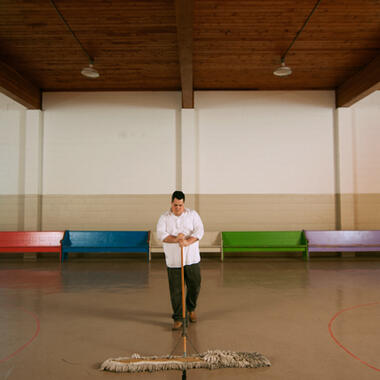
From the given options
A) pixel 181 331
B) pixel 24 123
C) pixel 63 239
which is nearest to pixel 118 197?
pixel 63 239

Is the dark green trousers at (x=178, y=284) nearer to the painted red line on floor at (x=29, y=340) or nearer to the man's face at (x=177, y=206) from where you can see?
the man's face at (x=177, y=206)

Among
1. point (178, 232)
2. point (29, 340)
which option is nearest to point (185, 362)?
point (178, 232)

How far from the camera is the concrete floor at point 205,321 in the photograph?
103 inches

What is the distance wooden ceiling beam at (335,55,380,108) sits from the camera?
7.29 m

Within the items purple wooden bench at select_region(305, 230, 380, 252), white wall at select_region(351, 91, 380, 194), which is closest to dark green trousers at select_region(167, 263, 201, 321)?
purple wooden bench at select_region(305, 230, 380, 252)

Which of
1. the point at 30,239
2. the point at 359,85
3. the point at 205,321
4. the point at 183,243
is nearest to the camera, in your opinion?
the point at 183,243

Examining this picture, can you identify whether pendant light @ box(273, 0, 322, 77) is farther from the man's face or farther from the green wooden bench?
the man's face

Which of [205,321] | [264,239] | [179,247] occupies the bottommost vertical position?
[205,321]

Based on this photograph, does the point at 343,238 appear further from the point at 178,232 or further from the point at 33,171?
the point at 33,171

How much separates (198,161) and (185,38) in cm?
382

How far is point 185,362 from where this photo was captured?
8.43ft

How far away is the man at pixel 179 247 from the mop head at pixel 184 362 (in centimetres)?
79

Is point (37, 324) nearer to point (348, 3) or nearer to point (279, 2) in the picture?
point (279, 2)

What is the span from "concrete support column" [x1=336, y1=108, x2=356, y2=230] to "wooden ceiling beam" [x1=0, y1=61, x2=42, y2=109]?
27.8 feet
